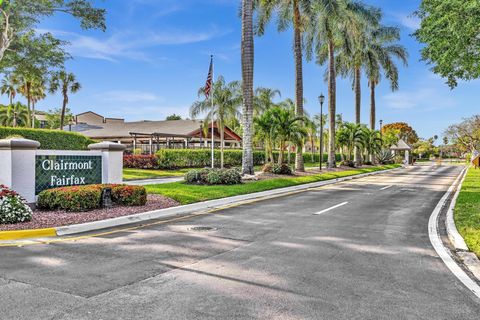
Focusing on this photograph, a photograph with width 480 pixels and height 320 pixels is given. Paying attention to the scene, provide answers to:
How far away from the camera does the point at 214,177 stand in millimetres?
18078

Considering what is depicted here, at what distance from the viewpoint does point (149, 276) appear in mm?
5480

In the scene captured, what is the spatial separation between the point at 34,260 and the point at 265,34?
26.9 meters

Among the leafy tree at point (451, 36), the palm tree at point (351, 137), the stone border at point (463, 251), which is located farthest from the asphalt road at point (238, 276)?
the palm tree at point (351, 137)

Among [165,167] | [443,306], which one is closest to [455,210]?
[443,306]

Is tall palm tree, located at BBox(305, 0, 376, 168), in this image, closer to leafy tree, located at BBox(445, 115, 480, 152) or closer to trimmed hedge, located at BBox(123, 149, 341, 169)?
trimmed hedge, located at BBox(123, 149, 341, 169)

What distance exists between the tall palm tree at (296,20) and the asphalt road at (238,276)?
18958mm

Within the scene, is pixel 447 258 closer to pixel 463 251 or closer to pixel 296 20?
pixel 463 251

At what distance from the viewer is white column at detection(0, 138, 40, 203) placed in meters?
10.3

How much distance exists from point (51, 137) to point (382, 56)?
37.1 meters

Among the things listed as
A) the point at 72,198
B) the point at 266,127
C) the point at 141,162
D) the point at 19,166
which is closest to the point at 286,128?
the point at 266,127

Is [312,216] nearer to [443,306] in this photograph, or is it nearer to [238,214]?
[238,214]

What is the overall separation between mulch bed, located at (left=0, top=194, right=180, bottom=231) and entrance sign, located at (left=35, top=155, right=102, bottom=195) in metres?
1.38

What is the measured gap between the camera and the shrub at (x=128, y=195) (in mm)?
11562

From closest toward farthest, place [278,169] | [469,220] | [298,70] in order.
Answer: [469,220], [278,169], [298,70]
